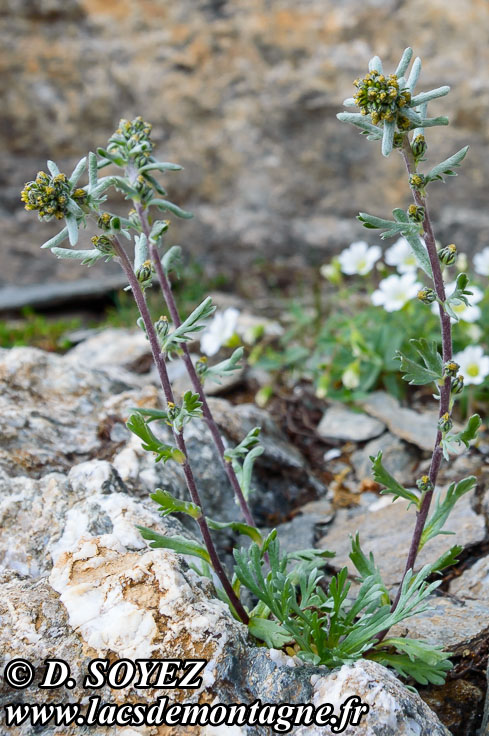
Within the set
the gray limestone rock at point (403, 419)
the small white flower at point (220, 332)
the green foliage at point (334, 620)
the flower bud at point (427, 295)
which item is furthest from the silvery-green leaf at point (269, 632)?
the small white flower at point (220, 332)

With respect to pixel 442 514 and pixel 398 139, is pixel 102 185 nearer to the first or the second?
pixel 398 139

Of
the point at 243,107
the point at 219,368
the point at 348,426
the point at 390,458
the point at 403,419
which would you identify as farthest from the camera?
the point at 243,107

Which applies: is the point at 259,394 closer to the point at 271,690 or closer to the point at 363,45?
the point at 271,690

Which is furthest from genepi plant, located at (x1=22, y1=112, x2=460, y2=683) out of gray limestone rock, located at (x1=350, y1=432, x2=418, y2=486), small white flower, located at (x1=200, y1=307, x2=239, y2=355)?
small white flower, located at (x1=200, y1=307, x2=239, y2=355)

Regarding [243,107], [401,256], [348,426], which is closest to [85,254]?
[348,426]

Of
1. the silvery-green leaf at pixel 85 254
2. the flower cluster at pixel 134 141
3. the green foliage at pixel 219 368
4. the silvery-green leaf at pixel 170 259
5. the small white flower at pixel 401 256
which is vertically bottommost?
the small white flower at pixel 401 256

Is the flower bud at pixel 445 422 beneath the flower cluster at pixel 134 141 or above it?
beneath

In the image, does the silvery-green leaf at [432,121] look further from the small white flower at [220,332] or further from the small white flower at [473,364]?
the small white flower at [220,332]
